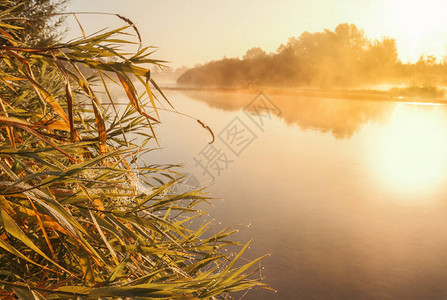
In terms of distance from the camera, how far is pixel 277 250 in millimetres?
8703

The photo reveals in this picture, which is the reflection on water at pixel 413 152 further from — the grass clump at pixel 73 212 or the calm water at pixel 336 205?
the grass clump at pixel 73 212

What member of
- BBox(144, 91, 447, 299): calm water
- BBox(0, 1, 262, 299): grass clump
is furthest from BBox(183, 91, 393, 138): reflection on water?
BBox(0, 1, 262, 299): grass clump

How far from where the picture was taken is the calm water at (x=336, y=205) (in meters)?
7.81

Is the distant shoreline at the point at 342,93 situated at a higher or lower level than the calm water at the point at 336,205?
higher

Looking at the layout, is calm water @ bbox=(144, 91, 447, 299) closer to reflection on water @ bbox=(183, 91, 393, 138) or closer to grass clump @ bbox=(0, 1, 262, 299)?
grass clump @ bbox=(0, 1, 262, 299)

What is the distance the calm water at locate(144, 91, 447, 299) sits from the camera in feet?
25.6

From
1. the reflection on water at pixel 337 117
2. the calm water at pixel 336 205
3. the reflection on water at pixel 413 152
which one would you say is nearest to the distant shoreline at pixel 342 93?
the reflection on water at pixel 337 117

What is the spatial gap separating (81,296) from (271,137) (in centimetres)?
2169

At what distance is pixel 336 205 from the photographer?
11578mm

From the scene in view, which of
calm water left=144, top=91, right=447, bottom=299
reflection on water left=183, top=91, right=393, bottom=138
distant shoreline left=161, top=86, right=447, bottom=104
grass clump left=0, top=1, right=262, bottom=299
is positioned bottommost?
calm water left=144, top=91, right=447, bottom=299

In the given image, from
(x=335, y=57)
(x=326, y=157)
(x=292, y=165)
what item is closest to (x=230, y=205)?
(x=292, y=165)

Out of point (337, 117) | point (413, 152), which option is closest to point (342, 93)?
point (337, 117)

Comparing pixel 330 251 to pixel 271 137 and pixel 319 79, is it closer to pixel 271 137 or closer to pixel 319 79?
pixel 271 137

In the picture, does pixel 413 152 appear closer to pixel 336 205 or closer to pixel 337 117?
pixel 336 205
